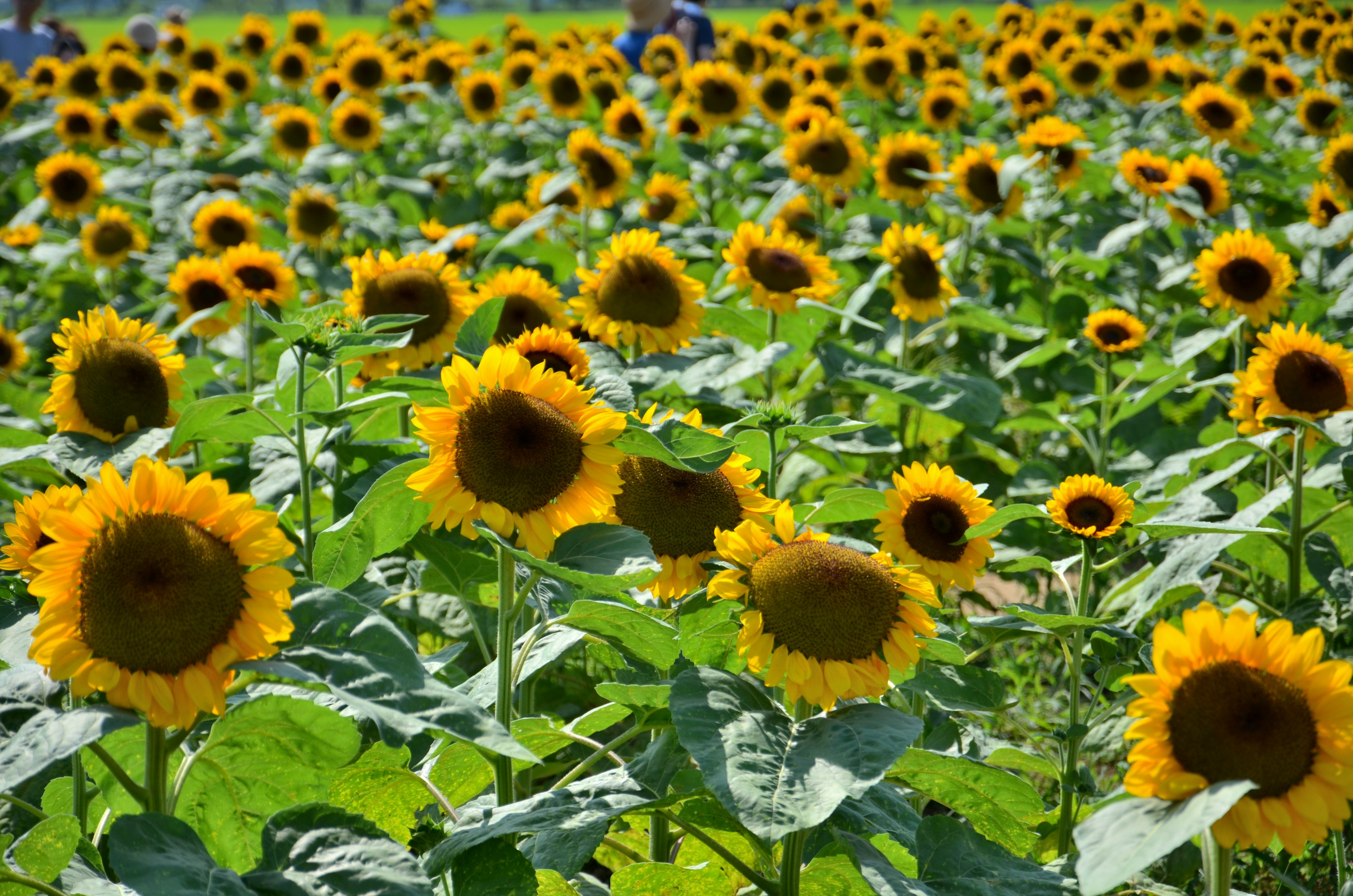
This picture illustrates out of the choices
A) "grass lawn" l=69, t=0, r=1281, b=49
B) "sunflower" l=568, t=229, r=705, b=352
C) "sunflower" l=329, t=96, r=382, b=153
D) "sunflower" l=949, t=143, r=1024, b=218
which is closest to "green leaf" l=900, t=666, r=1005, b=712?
"sunflower" l=568, t=229, r=705, b=352

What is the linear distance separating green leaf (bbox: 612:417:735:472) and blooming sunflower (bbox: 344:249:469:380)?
115 cm

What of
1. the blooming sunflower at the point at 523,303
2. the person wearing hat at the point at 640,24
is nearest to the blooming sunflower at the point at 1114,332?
the blooming sunflower at the point at 523,303

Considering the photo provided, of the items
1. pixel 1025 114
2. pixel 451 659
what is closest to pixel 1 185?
pixel 1025 114

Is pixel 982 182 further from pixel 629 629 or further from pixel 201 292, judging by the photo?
pixel 629 629

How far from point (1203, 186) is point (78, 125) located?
5.50 metres

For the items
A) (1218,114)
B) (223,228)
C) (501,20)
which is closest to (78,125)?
(223,228)

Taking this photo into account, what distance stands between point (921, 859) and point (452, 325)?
5.61 feet

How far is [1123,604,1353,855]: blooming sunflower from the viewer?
44.4 inches

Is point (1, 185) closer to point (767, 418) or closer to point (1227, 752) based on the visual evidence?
point (767, 418)

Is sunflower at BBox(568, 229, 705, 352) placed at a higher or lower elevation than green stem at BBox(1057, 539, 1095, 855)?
higher

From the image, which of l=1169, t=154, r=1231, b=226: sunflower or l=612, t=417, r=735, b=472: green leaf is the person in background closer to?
l=1169, t=154, r=1231, b=226: sunflower

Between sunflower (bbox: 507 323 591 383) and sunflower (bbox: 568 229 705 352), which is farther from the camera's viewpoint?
sunflower (bbox: 568 229 705 352)

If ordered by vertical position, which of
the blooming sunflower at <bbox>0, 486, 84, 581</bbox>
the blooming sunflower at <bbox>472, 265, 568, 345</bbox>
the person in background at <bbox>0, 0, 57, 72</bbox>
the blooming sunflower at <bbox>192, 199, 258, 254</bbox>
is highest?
the blooming sunflower at <bbox>0, 486, 84, 581</bbox>

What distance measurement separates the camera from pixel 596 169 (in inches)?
187
